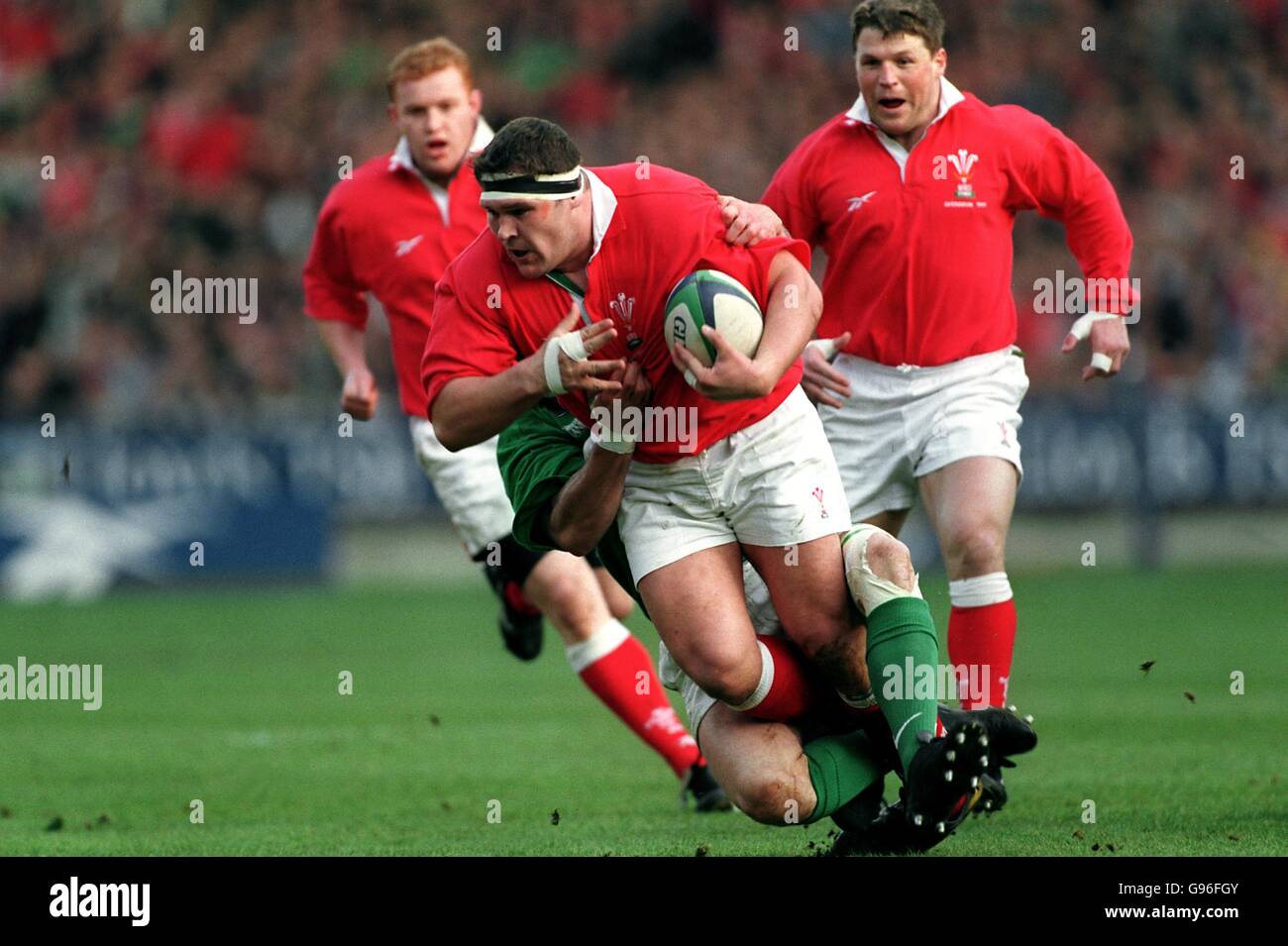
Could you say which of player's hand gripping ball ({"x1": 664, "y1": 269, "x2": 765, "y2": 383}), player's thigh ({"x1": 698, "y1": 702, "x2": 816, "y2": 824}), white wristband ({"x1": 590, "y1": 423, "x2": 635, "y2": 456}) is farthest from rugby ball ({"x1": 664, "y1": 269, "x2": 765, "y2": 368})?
player's thigh ({"x1": 698, "y1": 702, "x2": 816, "y2": 824})

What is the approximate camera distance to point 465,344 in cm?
561

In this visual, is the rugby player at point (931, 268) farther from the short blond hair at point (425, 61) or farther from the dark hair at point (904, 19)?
the short blond hair at point (425, 61)

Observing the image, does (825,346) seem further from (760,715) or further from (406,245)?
(406,245)

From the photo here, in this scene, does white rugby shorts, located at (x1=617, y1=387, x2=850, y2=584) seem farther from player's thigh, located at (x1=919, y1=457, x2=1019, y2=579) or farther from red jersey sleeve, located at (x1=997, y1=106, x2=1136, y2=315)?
red jersey sleeve, located at (x1=997, y1=106, x2=1136, y2=315)

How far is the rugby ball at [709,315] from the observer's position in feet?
17.7

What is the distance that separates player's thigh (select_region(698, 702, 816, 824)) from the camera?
18.8ft

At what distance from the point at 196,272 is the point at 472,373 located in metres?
13.9

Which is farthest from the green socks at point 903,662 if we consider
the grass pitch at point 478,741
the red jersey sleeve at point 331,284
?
the red jersey sleeve at point 331,284

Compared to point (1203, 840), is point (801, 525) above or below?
above

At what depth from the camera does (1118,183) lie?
18.0m

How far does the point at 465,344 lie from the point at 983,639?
7.23 ft

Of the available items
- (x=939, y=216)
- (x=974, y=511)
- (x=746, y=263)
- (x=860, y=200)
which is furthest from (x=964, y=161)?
(x=746, y=263)
